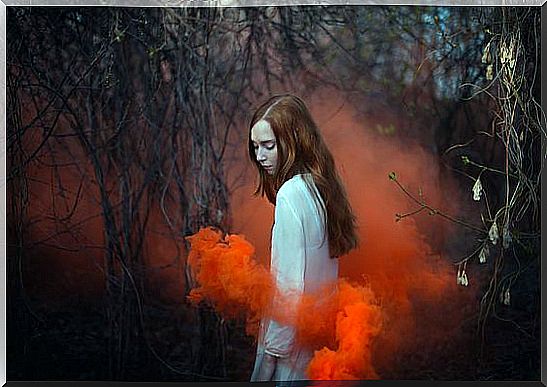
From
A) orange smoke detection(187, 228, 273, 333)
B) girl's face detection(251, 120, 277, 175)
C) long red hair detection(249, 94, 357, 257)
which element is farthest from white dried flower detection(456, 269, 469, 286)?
girl's face detection(251, 120, 277, 175)

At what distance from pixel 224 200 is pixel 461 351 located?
1674 millimetres

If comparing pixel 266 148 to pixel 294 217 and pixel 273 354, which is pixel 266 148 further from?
pixel 273 354

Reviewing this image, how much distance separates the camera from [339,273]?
6.74 m

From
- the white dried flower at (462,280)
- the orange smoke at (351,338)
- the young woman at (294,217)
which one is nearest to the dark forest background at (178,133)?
the white dried flower at (462,280)

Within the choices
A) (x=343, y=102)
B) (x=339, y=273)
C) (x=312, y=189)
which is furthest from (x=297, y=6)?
(x=339, y=273)

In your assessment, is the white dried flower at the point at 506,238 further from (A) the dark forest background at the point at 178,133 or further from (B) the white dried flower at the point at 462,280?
(B) the white dried flower at the point at 462,280

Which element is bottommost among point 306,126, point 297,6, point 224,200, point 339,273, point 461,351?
point 461,351

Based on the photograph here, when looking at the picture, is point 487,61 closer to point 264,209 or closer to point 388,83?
point 388,83

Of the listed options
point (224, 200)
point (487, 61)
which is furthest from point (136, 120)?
point (487, 61)

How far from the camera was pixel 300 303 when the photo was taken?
22.0ft

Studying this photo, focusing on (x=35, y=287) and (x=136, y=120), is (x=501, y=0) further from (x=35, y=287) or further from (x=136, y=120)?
(x=35, y=287)

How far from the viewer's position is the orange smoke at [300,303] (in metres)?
6.71

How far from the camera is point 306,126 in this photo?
6727 millimetres

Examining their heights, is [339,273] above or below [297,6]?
below
